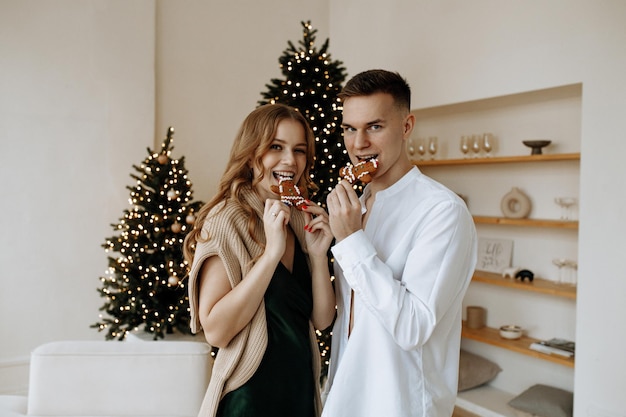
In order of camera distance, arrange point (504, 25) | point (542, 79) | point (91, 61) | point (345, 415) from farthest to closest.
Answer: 1. point (91, 61)
2. point (504, 25)
3. point (542, 79)
4. point (345, 415)

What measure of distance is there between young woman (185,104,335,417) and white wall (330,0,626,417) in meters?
2.16

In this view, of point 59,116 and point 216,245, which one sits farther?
point 59,116

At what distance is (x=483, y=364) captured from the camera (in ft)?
13.6

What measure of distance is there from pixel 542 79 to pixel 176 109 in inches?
123

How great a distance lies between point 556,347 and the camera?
11.5 feet

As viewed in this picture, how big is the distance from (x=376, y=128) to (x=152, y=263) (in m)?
2.49

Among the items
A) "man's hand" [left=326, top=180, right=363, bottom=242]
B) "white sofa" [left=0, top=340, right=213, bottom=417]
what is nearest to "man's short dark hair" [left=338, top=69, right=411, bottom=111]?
"man's hand" [left=326, top=180, right=363, bottom=242]

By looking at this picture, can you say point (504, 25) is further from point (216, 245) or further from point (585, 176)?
point (216, 245)

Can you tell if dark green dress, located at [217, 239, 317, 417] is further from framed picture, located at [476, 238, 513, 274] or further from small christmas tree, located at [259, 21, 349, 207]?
framed picture, located at [476, 238, 513, 274]

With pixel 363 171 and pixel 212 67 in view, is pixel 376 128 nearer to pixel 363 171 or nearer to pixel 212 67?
pixel 363 171

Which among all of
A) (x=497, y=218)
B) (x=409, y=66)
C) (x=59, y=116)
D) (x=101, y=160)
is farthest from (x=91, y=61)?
(x=497, y=218)

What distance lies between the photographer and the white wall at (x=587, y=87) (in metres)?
2.95

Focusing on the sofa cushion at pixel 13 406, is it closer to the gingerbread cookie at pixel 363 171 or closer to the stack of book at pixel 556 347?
the gingerbread cookie at pixel 363 171

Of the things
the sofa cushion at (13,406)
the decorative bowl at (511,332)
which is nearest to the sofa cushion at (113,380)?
the sofa cushion at (13,406)
